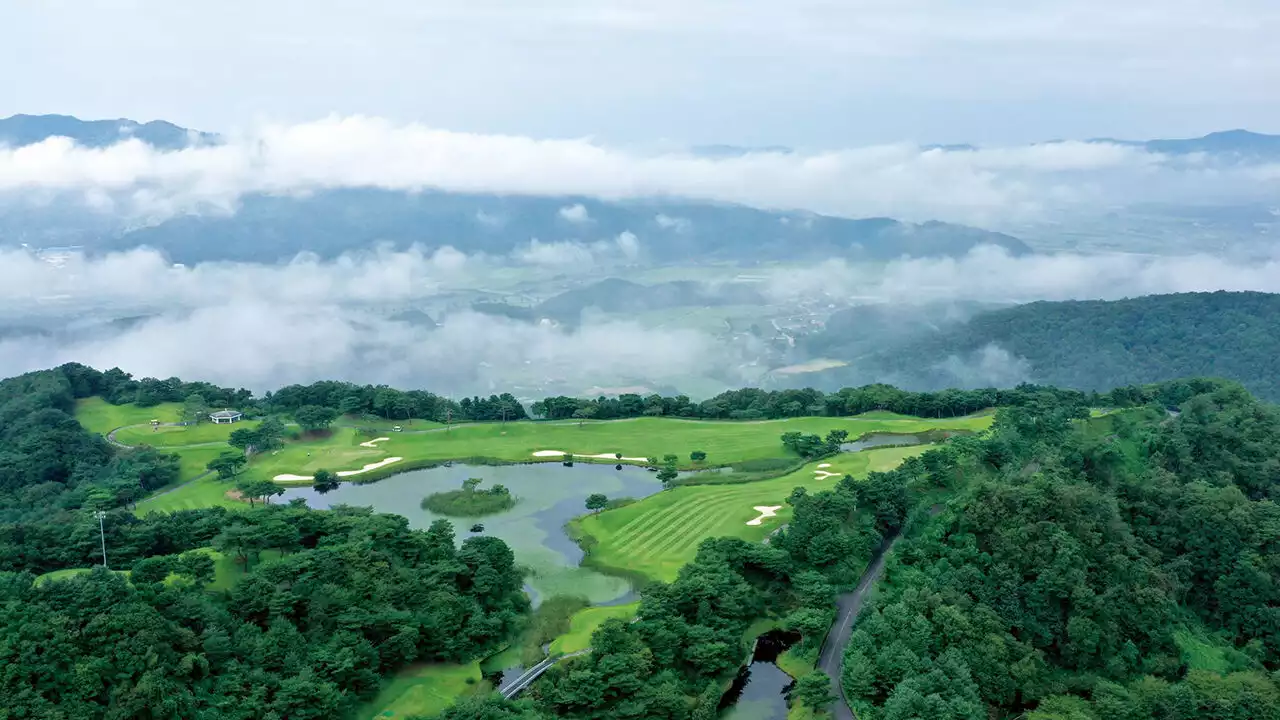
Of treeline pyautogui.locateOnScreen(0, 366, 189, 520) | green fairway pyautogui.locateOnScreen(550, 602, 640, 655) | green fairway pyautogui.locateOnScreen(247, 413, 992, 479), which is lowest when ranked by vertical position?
green fairway pyautogui.locateOnScreen(550, 602, 640, 655)

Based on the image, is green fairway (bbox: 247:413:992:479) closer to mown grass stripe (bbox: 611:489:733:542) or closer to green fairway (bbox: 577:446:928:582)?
green fairway (bbox: 577:446:928:582)

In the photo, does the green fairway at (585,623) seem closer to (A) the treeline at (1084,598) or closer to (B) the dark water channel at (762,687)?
(B) the dark water channel at (762,687)

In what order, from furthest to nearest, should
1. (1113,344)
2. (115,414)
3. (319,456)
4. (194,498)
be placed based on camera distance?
(1113,344), (115,414), (319,456), (194,498)

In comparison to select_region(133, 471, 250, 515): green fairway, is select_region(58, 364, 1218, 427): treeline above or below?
above

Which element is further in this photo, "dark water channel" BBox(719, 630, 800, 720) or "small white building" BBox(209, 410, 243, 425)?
"small white building" BBox(209, 410, 243, 425)

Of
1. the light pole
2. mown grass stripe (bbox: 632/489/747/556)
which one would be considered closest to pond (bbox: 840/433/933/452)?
mown grass stripe (bbox: 632/489/747/556)

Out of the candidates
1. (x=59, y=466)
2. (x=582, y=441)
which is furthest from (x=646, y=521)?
(x=59, y=466)

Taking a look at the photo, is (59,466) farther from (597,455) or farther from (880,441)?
(880,441)
